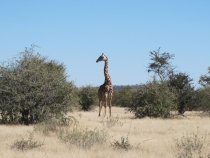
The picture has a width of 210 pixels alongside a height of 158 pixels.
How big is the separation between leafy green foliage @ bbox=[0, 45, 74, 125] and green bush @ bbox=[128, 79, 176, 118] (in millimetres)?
8712

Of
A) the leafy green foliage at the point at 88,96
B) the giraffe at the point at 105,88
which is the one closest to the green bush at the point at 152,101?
the giraffe at the point at 105,88

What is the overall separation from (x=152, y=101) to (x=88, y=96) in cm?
1702

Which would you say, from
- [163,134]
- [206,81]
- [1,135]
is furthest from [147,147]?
[206,81]

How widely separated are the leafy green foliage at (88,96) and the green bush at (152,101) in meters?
15.8

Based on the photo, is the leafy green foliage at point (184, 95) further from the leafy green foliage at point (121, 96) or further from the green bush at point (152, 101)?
the leafy green foliage at point (121, 96)

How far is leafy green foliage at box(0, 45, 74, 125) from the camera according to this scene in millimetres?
19188

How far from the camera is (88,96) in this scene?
44.0 metres

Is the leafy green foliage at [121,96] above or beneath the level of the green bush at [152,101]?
above

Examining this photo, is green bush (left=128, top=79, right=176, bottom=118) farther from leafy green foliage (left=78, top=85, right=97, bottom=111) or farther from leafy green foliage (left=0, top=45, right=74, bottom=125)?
leafy green foliage (left=78, top=85, right=97, bottom=111)

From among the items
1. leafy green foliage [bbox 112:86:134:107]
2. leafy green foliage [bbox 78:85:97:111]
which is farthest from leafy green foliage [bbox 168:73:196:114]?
leafy green foliage [bbox 112:86:134:107]

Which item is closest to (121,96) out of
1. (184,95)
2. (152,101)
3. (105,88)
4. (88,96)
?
(88,96)

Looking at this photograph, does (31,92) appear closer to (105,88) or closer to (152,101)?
(105,88)

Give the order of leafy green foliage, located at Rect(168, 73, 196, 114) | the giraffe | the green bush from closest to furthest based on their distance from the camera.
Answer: the giraffe
the green bush
leafy green foliage, located at Rect(168, 73, 196, 114)

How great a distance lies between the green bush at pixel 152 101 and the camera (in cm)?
2753
